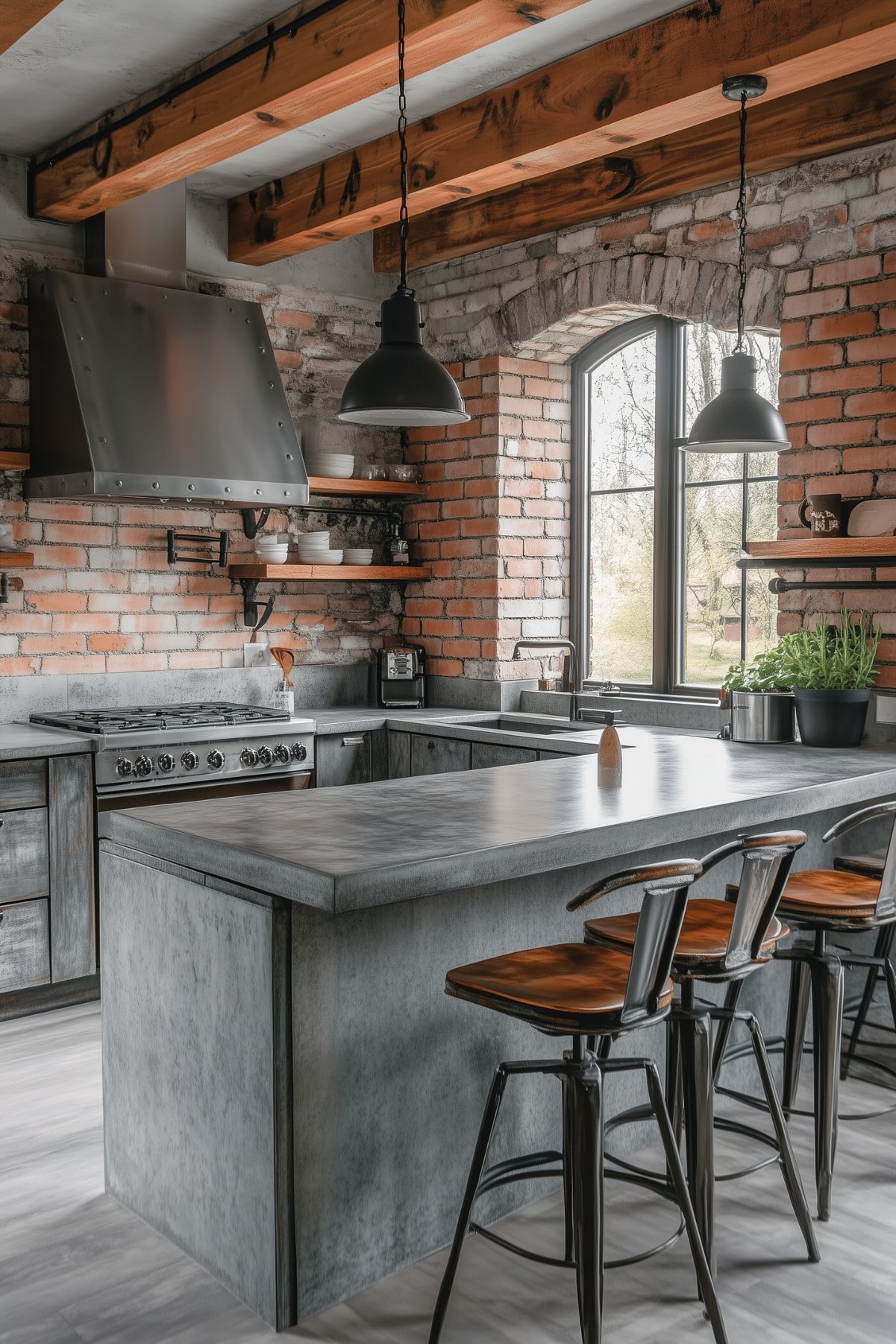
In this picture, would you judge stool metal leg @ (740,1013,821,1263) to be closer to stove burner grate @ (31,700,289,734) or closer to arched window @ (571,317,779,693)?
arched window @ (571,317,779,693)

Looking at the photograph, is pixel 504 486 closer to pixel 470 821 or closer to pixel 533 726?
pixel 533 726

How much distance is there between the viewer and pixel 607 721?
3.44 metres

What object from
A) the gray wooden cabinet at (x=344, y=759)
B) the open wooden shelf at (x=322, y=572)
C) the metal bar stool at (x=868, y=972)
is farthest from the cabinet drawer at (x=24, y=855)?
the metal bar stool at (x=868, y=972)

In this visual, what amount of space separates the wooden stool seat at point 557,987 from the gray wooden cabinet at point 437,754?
2.33 meters

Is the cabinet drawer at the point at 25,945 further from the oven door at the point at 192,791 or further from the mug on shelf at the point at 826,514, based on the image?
the mug on shelf at the point at 826,514

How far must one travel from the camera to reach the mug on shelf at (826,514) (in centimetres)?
401

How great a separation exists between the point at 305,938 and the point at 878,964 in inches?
64.1

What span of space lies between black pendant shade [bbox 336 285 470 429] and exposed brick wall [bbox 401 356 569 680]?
2226 mm

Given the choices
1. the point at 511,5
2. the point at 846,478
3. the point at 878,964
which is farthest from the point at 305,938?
the point at 846,478

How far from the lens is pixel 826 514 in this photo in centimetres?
401

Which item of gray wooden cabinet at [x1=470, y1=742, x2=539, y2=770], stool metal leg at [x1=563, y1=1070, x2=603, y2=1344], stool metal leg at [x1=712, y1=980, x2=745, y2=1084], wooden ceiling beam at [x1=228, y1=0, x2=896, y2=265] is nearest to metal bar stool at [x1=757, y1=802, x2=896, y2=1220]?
stool metal leg at [x1=712, y1=980, x2=745, y2=1084]

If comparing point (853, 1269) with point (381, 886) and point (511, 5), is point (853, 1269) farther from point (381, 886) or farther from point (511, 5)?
point (511, 5)

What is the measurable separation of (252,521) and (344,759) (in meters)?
1.13

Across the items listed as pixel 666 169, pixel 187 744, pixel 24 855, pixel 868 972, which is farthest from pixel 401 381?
pixel 868 972
